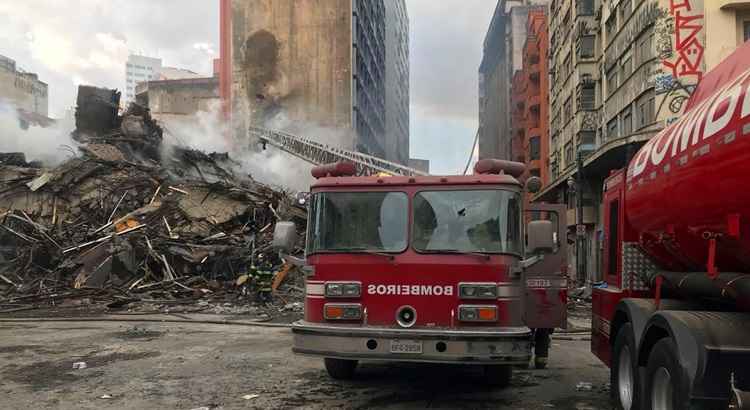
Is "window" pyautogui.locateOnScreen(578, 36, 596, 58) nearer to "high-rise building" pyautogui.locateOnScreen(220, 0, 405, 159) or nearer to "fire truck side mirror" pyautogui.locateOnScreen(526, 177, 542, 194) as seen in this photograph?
"high-rise building" pyautogui.locateOnScreen(220, 0, 405, 159)

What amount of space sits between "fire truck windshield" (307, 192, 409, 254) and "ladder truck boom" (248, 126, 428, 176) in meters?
32.6

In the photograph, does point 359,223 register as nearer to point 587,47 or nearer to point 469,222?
point 469,222

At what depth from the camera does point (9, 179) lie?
22812mm

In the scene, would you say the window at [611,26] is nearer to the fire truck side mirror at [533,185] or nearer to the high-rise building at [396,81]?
the fire truck side mirror at [533,185]

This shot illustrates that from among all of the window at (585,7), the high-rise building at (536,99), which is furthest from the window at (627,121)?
the high-rise building at (536,99)

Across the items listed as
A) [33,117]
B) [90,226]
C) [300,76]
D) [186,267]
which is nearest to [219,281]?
[186,267]

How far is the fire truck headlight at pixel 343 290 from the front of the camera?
654 cm

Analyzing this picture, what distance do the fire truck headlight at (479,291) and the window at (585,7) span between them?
123 feet

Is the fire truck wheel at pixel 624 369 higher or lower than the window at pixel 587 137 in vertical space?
lower

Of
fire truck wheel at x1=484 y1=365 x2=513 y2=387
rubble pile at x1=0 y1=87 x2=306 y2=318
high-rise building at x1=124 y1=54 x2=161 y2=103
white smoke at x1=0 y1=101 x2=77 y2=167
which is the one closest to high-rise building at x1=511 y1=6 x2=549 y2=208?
rubble pile at x1=0 y1=87 x2=306 y2=318

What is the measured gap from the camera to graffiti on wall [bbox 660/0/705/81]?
2662cm

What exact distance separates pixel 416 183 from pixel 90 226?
702 inches

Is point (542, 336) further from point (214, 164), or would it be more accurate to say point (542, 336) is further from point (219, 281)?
point (214, 164)

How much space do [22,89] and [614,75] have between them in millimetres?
44861
